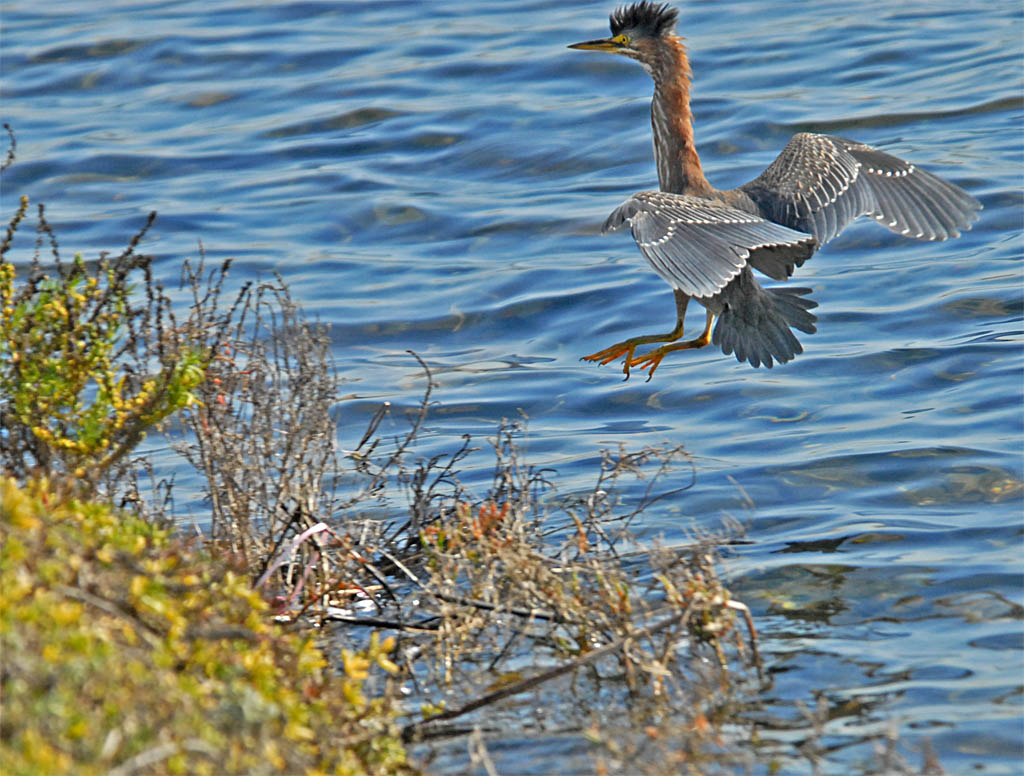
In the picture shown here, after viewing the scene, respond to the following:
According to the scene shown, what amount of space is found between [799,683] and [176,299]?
6.72 meters

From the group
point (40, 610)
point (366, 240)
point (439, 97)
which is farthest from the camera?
point (439, 97)

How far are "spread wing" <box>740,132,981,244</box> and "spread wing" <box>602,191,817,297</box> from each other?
0.37 m

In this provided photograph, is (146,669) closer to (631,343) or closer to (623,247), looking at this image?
(631,343)

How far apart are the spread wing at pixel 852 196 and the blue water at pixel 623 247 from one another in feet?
3.78

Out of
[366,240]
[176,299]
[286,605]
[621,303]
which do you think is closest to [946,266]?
[621,303]

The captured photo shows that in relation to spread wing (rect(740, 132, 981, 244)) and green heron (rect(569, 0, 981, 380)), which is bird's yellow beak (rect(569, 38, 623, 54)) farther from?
spread wing (rect(740, 132, 981, 244))

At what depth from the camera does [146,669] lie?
3.03 m

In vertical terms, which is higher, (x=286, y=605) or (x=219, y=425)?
(x=219, y=425)

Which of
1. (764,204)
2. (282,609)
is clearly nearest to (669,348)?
(764,204)

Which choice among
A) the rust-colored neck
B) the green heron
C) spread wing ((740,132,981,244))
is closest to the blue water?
the green heron

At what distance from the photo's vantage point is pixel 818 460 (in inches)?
299

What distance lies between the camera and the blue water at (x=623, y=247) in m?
5.79

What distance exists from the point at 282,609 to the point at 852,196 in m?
4.28

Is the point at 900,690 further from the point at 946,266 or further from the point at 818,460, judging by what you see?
the point at 946,266
